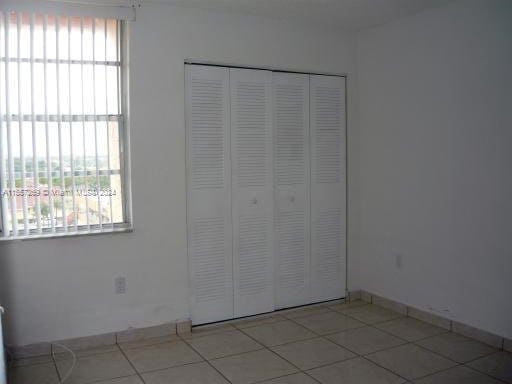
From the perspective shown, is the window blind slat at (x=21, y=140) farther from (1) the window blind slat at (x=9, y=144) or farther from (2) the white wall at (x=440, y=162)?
(2) the white wall at (x=440, y=162)

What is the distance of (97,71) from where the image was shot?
335 centimetres

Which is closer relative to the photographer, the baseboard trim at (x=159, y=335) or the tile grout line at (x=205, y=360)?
the tile grout line at (x=205, y=360)

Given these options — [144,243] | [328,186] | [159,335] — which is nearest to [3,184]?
[144,243]

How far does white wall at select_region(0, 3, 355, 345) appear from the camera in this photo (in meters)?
3.25

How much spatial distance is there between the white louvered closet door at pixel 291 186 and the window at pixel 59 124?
126 cm

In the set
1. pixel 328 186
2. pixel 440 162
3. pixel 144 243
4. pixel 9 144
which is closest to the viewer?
pixel 9 144

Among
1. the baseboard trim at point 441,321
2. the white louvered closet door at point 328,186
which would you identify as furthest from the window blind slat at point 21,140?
the baseboard trim at point 441,321

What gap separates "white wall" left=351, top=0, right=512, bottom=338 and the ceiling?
172mm

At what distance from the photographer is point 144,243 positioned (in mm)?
3541

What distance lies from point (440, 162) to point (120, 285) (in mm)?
2462

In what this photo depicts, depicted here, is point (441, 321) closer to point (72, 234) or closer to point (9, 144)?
point (72, 234)

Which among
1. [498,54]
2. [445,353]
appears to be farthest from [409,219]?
[498,54]

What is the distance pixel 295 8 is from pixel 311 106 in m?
0.84

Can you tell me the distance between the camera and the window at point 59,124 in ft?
10.3
